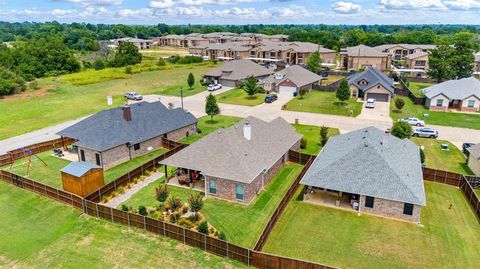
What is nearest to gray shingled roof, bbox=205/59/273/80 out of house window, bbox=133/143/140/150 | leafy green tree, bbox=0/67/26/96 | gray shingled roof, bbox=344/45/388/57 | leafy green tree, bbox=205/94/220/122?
leafy green tree, bbox=205/94/220/122

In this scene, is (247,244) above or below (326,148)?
below

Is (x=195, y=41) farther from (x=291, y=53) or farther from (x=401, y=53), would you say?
(x=401, y=53)

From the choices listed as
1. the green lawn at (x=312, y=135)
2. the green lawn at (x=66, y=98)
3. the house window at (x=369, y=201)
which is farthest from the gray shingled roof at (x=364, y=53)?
the house window at (x=369, y=201)

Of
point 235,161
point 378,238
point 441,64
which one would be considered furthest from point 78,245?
point 441,64

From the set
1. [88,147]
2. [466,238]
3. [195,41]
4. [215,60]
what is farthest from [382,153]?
[195,41]

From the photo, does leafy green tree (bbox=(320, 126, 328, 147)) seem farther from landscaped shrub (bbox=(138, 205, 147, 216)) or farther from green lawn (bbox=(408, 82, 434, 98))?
green lawn (bbox=(408, 82, 434, 98))

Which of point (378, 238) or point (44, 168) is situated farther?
point (44, 168)

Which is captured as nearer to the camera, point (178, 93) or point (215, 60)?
point (178, 93)

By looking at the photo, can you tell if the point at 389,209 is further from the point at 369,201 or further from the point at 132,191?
the point at 132,191

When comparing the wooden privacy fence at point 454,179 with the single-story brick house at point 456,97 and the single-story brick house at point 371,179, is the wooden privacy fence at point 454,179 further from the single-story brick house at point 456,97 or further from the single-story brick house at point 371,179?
the single-story brick house at point 456,97
